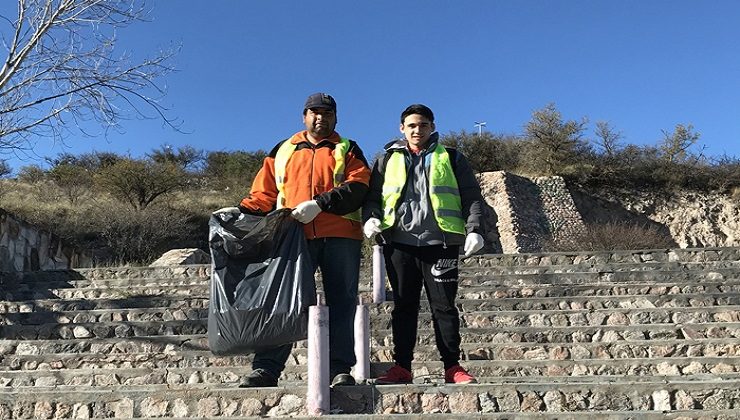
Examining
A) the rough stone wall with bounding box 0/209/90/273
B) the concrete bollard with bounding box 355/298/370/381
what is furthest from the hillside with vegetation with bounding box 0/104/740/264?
the concrete bollard with bounding box 355/298/370/381

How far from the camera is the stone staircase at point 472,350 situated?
297 cm

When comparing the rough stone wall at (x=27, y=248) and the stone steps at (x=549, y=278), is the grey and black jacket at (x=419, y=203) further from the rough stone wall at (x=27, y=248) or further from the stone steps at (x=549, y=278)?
the rough stone wall at (x=27, y=248)

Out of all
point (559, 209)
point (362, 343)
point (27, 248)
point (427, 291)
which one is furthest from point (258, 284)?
point (559, 209)

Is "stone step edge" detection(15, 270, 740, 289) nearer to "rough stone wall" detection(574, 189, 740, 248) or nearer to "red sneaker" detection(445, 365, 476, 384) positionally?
"red sneaker" detection(445, 365, 476, 384)

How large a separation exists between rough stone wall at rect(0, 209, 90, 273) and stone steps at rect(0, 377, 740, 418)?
778 cm

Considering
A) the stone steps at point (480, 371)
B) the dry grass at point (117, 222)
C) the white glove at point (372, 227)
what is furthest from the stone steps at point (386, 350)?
the dry grass at point (117, 222)

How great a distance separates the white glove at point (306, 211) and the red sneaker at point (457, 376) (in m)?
1.11

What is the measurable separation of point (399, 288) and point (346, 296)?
0.32m

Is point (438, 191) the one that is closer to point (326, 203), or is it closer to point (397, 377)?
point (326, 203)

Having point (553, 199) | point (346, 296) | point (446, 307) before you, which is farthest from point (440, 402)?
point (553, 199)

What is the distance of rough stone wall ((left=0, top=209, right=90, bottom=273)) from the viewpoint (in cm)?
965

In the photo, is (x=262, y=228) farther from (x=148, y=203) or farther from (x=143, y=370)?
(x=148, y=203)

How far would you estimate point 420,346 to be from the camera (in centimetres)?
509

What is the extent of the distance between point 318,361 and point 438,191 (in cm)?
114
